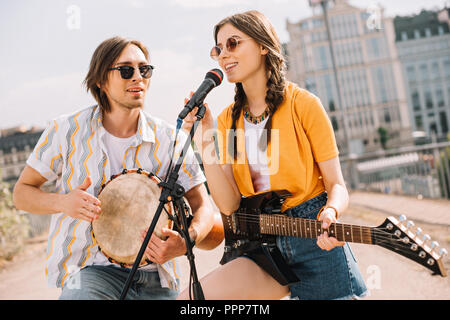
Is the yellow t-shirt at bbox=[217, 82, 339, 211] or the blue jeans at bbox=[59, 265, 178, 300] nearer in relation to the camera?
the yellow t-shirt at bbox=[217, 82, 339, 211]

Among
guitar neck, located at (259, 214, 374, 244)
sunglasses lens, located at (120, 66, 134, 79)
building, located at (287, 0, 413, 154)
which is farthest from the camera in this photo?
building, located at (287, 0, 413, 154)

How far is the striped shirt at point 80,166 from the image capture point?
2.69 m

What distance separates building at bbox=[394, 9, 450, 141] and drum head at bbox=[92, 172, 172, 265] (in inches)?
2855

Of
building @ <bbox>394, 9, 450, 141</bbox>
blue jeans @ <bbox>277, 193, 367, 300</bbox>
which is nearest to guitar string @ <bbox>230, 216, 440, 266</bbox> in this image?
blue jeans @ <bbox>277, 193, 367, 300</bbox>

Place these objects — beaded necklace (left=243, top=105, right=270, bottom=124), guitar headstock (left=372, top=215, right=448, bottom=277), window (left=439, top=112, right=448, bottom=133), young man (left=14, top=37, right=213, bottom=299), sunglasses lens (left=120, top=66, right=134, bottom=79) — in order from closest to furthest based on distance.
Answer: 1. guitar headstock (left=372, top=215, right=448, bottom=277)
2. beaded necklace (left=243, top=105, right=270, bottom=124)
3. young man (left=14, top=37, right=213, bottom=299)
4. sunglasses lens (left=120, top=66, right=134, bottom=79)
5. window (left=439, top=112, right=448, bottom=133)

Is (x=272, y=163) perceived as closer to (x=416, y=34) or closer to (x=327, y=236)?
(x=327, y=236)

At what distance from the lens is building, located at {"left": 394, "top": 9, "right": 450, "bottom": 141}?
68.7 meters

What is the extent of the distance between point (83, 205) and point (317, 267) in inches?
52.7

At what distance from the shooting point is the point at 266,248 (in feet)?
7.78

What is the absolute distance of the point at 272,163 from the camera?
2418 millimetres

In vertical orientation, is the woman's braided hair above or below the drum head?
above

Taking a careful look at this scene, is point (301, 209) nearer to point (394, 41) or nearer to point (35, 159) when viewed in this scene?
point (35, 159)

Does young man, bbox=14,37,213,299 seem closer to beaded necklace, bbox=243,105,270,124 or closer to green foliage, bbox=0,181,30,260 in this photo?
beaded necklace, bbox=243,105,270,124
